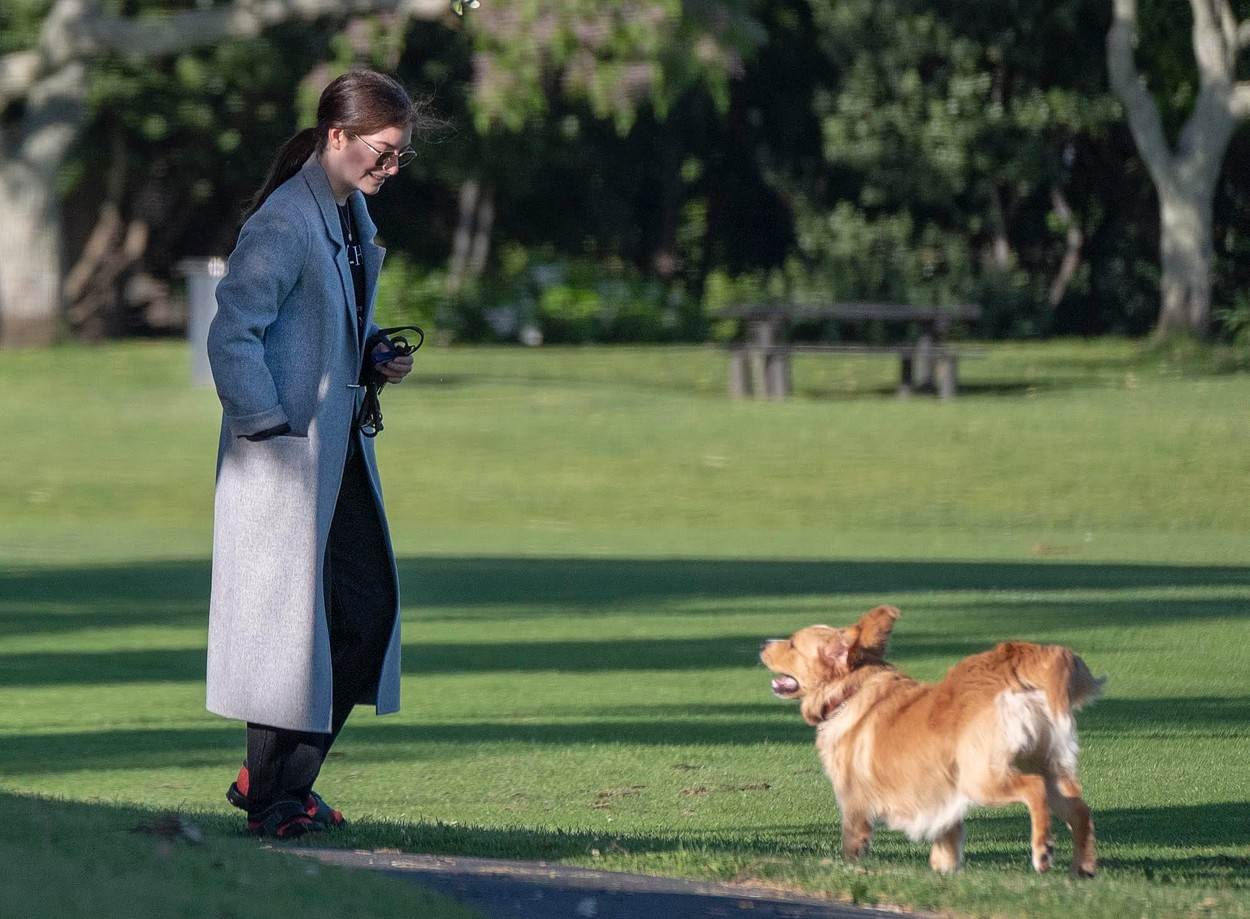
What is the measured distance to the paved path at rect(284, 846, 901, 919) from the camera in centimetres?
505

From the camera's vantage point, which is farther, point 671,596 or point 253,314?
point 671,596

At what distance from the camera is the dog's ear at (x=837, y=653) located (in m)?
6.45

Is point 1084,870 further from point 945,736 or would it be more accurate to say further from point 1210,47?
point 1210,47

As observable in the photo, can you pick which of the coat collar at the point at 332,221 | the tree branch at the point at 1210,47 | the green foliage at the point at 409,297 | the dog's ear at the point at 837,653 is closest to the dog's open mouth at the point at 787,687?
the dog's ear at the point at 837,653

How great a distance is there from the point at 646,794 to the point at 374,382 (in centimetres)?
200

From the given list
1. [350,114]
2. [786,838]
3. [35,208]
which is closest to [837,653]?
[786,838]

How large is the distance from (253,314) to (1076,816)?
8.35 feet

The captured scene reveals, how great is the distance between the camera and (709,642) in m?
11.5

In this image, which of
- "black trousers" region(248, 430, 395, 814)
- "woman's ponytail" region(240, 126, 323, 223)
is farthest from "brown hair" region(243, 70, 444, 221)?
"black trousers" region(248, 430, 395, 814)

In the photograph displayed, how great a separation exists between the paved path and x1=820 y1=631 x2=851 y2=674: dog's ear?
1.14 m

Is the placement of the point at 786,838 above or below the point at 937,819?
below

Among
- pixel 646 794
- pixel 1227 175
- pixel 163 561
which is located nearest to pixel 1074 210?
pixel 1227 175

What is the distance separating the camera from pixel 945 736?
5891mm

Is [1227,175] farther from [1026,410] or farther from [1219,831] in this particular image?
[1219,831]
